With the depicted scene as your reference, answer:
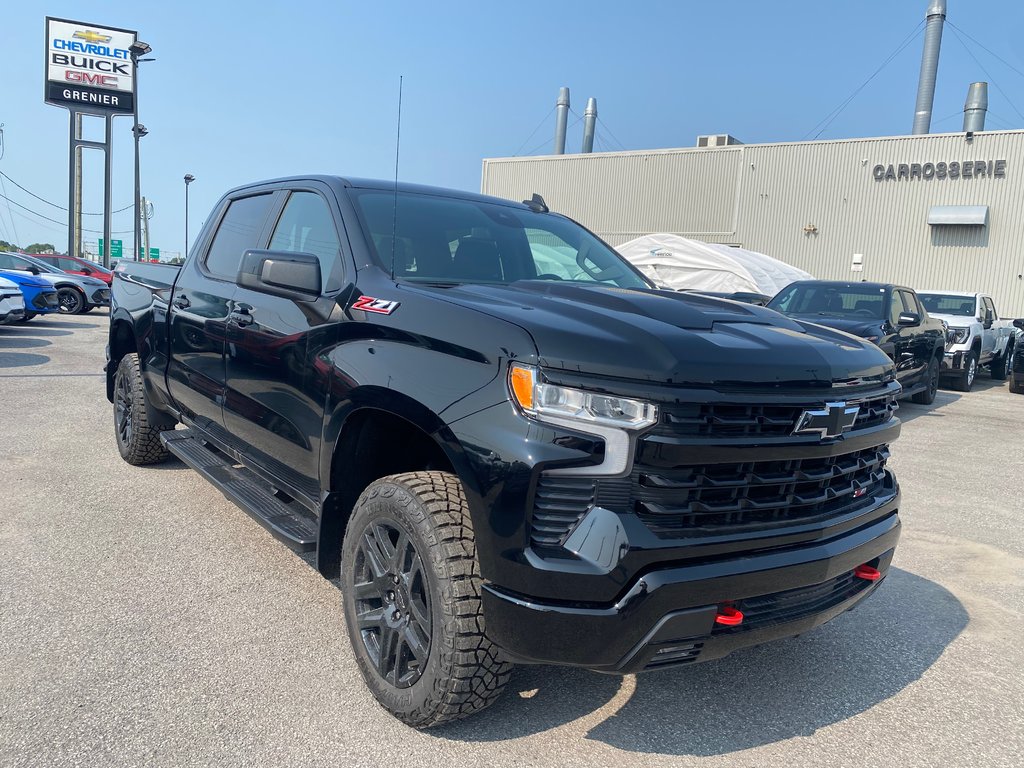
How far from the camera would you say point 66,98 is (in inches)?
1412

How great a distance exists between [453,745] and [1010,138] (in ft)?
87.1

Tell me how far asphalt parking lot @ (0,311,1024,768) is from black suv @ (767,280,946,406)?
478 centimetres

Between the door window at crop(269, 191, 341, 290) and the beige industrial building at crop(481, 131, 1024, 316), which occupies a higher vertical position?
the beige industrial building at crop(481, 131, 1024, 316)

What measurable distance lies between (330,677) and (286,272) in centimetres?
147

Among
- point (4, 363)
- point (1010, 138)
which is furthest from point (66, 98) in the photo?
point (1010, 138)

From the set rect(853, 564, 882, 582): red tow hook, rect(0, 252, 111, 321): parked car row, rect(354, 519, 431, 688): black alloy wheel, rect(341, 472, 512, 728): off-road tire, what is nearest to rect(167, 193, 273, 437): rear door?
rect(354, 519, 431, 688): black alloy wheel

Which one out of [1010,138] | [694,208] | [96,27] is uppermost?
[96,27]

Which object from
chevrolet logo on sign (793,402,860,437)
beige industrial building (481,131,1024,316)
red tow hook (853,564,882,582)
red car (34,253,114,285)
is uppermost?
beige industrial building (481,131,1024,316)

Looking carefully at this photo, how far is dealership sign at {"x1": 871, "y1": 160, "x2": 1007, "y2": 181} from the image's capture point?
2309cm

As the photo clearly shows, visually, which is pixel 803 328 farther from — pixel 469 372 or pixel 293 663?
pixel 293 663

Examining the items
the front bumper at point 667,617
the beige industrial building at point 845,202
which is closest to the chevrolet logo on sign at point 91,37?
the beige industrial building at point 845,202

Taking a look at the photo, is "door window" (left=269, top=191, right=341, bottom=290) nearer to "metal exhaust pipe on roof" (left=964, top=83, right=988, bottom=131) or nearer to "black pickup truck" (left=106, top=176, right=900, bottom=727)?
"black pickup truck" (left=106, top=176, right=900, bottom=727)

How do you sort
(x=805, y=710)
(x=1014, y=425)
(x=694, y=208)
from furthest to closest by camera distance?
(x=694, y=208)
(x=1014, y=425)
(x=805, y=710)

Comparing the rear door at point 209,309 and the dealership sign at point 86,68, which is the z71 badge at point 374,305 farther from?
the dealership sign at point 86,68
